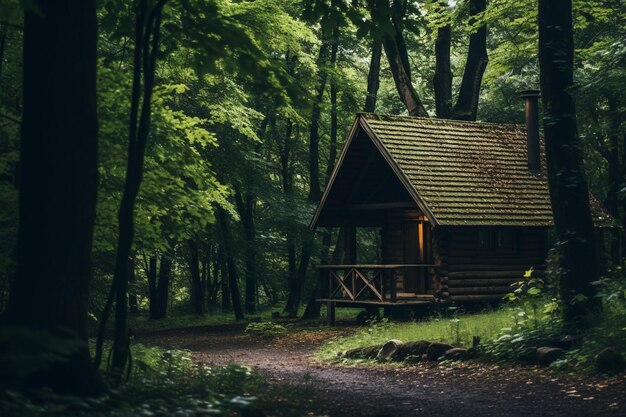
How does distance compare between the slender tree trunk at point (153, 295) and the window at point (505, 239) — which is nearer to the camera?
the window at point (505, 239)

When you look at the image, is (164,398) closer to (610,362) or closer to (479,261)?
(610,362)

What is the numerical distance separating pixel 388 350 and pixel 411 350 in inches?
22.9

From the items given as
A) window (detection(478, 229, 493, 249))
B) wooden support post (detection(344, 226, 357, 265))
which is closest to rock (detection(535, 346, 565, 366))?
window (detection(478, 229, 493, 249))

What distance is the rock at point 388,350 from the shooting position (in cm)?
1598

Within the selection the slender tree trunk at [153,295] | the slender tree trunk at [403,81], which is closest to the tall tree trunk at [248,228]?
the slender tree trunk at [153,295]

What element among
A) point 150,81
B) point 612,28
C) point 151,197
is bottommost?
point 151,197

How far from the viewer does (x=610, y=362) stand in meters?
11.6

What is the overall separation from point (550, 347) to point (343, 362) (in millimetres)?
4680

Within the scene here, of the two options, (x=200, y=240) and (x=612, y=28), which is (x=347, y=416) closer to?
(x=612, y=28)

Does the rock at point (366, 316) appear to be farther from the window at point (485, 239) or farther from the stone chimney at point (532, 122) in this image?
the stone chimney at point (532, 122)

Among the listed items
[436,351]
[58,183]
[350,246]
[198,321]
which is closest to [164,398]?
[58,183]

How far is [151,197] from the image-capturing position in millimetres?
13469

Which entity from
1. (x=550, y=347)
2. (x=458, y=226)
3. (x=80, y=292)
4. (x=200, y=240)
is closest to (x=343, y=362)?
(x=550, y=347)

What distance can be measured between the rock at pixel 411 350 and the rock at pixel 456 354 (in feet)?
2.14
